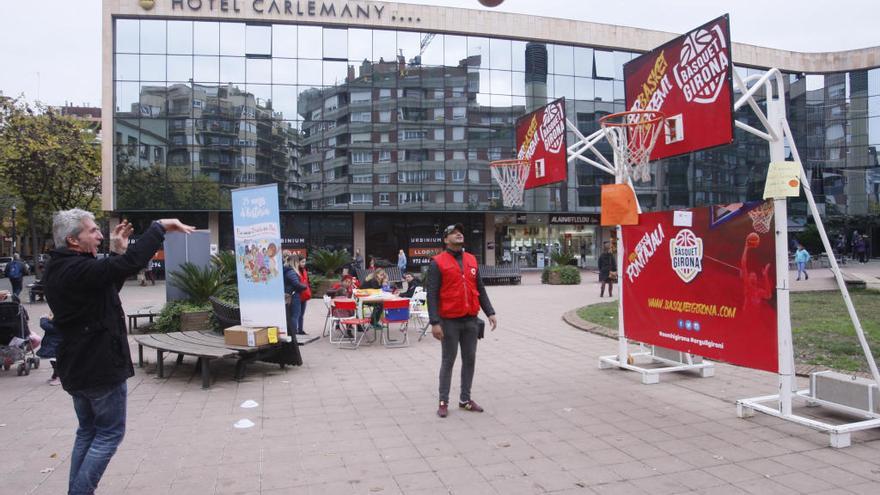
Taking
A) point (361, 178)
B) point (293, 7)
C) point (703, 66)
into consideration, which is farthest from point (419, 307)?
point (293, 7)

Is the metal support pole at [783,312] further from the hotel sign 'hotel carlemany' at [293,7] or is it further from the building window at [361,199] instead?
the hotel sign 'hotel carlemany' at [293,7]

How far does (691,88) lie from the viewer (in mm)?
6262

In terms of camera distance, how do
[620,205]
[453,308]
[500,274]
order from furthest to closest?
[500,274]
[620,205]
[453,308]

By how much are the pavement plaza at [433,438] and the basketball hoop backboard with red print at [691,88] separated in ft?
8.97

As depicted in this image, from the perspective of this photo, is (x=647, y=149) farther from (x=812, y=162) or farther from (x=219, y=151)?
(x=812, y=162)

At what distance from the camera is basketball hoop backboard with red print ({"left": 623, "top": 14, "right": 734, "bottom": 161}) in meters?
5.74

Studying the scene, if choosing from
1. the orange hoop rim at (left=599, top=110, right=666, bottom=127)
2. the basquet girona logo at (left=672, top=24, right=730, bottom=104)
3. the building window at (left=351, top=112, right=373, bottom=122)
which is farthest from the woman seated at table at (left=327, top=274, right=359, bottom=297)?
the building window at (left=351, top=112, right=373, bottom=122)

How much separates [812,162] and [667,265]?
44447 millimetres

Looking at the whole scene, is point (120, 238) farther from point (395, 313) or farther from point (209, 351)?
point (395, 313)

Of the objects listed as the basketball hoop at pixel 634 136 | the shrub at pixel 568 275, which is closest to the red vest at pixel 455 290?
the basketball hoop at pixel 634 136

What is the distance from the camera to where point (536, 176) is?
30.3ft

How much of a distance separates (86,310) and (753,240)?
547 cm

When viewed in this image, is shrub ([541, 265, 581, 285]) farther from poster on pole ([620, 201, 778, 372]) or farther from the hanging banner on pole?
the hanging banner on pole

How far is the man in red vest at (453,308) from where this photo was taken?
5723 millimetres
